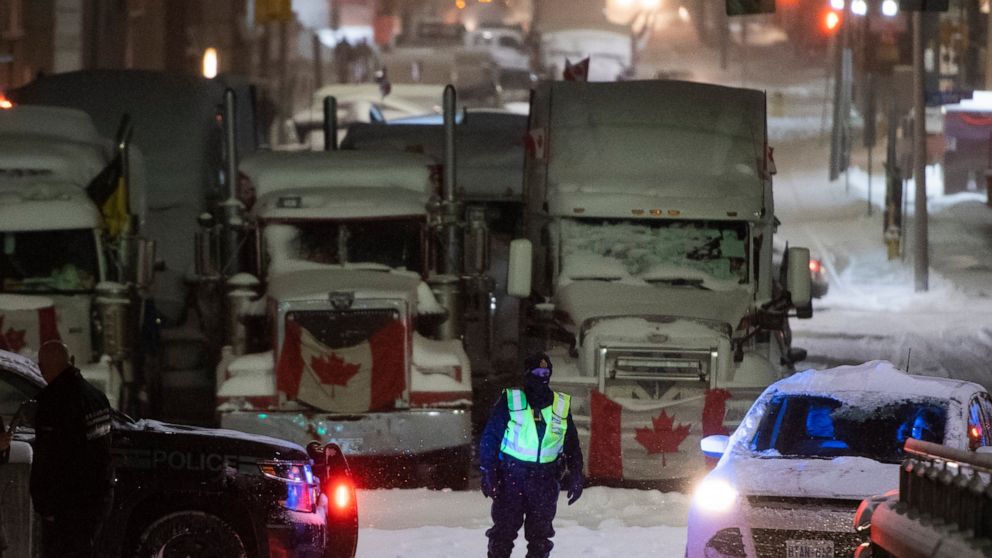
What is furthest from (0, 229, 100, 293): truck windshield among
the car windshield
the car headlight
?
the car headlight

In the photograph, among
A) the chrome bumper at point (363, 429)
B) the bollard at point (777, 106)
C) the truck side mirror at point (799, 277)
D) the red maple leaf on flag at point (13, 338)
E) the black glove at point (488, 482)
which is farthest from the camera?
the bollard at point (777, 106)

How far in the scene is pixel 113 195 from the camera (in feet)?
56.5

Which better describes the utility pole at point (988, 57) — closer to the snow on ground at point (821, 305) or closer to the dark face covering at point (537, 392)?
the snow on ground at point (821, 305)

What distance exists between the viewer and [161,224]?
65.5ft

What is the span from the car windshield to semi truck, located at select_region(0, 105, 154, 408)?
747 cm

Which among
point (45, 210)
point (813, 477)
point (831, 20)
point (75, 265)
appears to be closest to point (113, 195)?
point (45, 210)

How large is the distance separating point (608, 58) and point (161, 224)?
4111 cm

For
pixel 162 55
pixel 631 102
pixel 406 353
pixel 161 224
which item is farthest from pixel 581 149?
pixel 162 55

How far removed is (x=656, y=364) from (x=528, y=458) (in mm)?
5675

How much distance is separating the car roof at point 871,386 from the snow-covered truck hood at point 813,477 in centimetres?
67

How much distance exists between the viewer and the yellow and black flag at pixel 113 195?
17.1m

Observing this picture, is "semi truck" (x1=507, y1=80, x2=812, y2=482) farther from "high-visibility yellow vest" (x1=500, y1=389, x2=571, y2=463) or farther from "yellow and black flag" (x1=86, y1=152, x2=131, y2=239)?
"high-visibility yellow vest" (x1=500, y1=389, x2=571, y2=463)

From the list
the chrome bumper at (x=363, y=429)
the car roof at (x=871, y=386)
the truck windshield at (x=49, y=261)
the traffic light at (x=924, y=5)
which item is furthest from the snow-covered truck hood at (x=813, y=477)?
the traffic light at (x=924, y=5)

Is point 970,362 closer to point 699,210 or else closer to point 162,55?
point 699,210
